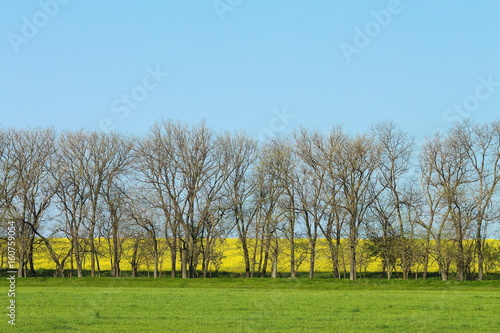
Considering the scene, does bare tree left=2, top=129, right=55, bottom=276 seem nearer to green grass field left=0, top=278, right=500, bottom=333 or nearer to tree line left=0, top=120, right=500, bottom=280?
tree line left=0, top=120, right=500, bottom=280

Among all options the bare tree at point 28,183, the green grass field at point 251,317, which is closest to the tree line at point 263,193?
the bare tree at point 28,183

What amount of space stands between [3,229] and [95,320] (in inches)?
1873

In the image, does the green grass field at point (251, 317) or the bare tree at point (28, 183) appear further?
the bare tree at point (28, 183)

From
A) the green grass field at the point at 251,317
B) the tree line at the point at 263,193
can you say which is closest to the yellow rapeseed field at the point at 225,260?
the tree line at the point at 263,193

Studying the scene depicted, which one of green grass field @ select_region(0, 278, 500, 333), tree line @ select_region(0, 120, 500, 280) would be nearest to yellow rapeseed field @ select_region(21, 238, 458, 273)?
tree line @ select_region(0, 120, 500, 280)

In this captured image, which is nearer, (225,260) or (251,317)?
(251,317)

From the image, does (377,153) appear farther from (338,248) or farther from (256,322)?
(256,322)

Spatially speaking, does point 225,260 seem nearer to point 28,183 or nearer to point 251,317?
point 28,183

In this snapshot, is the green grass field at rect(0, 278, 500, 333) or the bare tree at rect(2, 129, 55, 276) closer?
the green grass field at rect(0, 278, 500, 333)

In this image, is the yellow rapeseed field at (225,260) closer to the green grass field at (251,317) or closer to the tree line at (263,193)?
the tree line at (263,193)

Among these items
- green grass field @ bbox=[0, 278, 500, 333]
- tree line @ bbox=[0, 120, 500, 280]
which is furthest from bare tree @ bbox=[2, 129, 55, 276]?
green grass field @ bbox=[0, 278, 500, 333]

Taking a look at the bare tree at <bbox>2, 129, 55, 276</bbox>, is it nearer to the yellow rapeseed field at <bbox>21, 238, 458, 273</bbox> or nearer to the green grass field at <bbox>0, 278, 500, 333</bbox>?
the yellow rapeseed field at <bbox>21, 238, 458, 273</bbox>

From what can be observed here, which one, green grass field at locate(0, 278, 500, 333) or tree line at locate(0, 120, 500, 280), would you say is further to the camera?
tree line at locate(0, 120, 500, 280)

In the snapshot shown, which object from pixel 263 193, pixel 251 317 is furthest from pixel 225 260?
pixel 251 317
